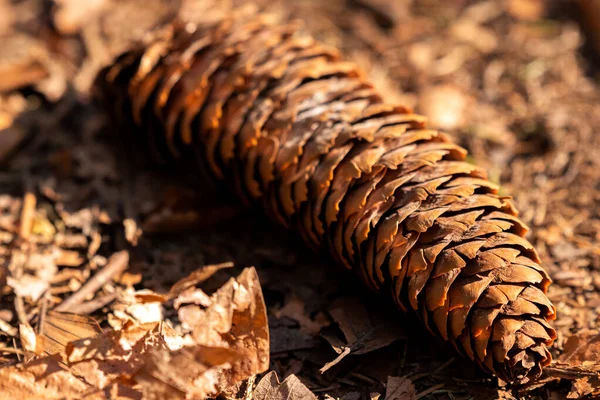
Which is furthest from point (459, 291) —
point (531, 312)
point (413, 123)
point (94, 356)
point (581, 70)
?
point (581, 70)

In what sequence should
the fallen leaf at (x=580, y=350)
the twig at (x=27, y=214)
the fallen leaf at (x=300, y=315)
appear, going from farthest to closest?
1. the twig at (x=27, y=214)
2. the fallen leaf at (x=300, y=315)
3. the fallen leaf at (x=580, y=350)

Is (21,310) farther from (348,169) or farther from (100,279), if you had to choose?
(348,169)

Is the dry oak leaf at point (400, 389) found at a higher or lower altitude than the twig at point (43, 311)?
lower

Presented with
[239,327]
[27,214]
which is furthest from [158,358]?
[27,214]

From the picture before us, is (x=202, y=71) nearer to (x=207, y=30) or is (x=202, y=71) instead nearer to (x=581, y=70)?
(x=207, y=30)

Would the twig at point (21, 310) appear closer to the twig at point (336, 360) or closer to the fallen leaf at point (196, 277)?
the fallen leaf at point (196, 277)

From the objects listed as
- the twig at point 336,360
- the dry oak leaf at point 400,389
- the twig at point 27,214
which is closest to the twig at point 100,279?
the twig at point 27,214
